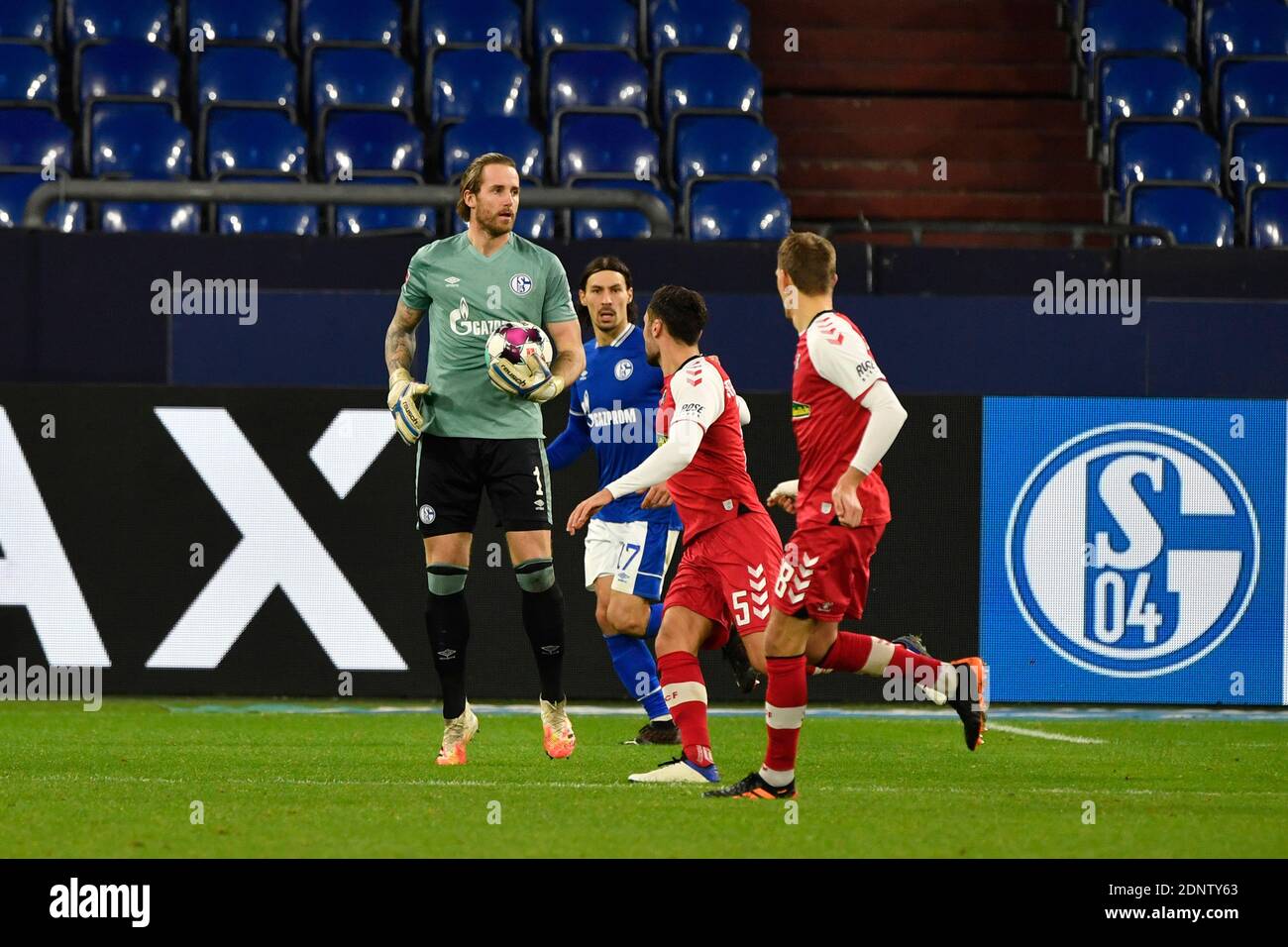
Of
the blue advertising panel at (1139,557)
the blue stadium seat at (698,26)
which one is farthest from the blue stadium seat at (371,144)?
the blue advertising panel at (1139,557)

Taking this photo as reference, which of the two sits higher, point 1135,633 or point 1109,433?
point 1109,433

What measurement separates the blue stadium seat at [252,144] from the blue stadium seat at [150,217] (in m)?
0.51

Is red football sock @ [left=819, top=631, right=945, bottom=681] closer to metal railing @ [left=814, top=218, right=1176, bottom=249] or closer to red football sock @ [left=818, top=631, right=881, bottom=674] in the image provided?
red football sock @ [left=818, top=631, right=881, bottom=674]

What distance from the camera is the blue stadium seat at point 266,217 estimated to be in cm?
1313

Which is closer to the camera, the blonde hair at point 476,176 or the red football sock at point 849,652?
the red football sock at point 849,652

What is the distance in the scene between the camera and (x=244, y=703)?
1052 cm

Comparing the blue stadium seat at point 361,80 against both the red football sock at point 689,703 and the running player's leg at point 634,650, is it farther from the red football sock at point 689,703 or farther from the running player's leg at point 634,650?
the red football sock at point 689,703

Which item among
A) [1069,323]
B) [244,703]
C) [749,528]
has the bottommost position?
[244,703]

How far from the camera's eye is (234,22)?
1483cm

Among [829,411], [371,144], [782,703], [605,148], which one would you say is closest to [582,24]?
[605,148]
